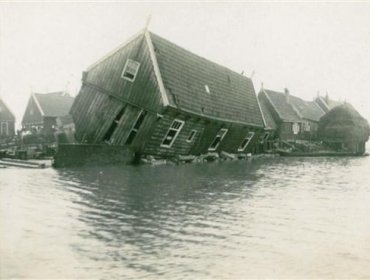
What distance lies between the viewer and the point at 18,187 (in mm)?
11734

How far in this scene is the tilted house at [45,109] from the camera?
48.9m

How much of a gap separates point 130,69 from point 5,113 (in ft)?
57.2

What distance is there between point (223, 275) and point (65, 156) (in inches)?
527

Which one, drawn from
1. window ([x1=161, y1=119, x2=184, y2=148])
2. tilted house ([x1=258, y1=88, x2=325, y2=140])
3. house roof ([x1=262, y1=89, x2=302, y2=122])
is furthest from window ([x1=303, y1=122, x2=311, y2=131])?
window ([x1=161, y1=119, x2=184, y2=148])

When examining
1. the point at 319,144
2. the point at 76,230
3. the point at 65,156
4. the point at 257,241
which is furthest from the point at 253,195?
the point at 319,144

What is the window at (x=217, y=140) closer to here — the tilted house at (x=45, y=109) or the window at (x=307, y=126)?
the tilted house at (x=45, y=109)

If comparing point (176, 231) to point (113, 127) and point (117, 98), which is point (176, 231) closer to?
point (117, 98)

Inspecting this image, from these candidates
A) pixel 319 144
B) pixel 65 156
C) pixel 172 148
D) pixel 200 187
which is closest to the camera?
pixel 200 187

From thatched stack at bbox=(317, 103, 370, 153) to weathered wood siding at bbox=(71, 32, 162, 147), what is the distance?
1309 inches

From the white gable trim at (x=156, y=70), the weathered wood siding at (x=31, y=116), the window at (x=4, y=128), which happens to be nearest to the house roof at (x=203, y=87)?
the white gable trim at (x=156, y=70)

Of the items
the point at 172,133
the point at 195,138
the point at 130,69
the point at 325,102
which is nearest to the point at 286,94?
the point at 325,102

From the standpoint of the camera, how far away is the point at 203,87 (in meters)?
26.2

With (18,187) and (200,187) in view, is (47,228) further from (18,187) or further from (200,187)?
(200,187)

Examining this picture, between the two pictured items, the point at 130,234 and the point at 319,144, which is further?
the point at 319,144
